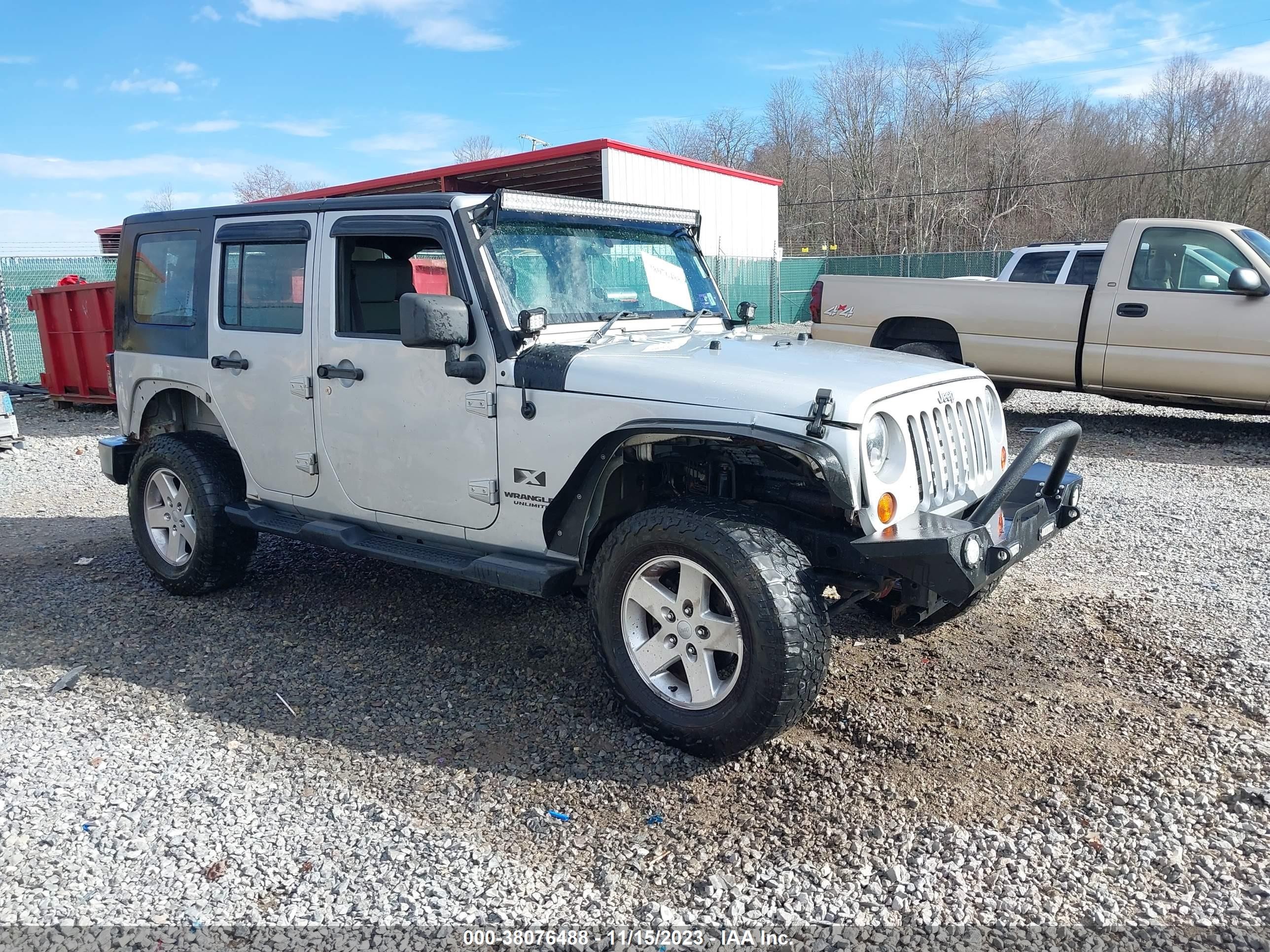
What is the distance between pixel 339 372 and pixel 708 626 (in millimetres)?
2192

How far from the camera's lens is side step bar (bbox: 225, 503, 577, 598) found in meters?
3.79

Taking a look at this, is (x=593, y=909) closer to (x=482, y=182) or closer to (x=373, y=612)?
(x=373, y=612)

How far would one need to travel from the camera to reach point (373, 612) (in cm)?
507

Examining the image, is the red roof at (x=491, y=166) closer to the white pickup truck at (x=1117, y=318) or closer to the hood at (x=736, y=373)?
the white pickup truck at (x=1117, y=318)

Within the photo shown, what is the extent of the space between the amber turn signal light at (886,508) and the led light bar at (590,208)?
191 centimetres

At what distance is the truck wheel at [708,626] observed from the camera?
3.15 meters

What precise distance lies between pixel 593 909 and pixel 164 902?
124 centimetres

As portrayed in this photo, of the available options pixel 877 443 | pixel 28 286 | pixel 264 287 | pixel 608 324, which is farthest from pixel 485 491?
pixel 28 286

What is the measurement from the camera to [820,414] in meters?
3.11

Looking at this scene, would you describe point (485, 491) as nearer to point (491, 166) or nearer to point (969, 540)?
point (969, 540)

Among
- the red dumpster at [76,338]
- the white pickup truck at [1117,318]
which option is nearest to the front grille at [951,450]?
the white pickup truck at [1117,318]

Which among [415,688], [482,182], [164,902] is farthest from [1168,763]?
[482,182]

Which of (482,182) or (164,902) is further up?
(482,182)

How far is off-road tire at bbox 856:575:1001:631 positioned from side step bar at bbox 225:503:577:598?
133cm
